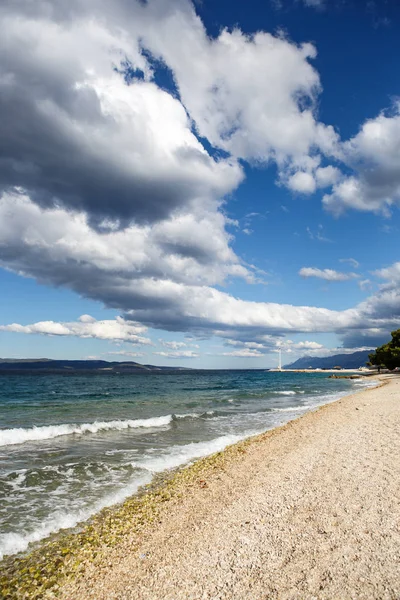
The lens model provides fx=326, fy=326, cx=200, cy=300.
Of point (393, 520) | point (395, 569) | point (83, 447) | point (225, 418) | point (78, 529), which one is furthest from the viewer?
point (225, 418)

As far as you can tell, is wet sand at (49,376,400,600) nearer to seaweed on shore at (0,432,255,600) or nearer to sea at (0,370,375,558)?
seaweed on shore at (0,432,255,600)

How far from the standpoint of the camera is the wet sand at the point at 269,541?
18.0 feet

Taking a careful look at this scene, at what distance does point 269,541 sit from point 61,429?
1912 cm

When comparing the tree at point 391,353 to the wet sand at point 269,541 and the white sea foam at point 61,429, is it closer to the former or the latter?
the white sea foam at point 61,429

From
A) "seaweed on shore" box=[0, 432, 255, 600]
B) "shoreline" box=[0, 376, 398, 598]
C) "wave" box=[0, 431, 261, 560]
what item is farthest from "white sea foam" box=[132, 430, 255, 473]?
"seaweed on shore" box=[0, 432, 255, 600]

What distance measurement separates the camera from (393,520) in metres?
7.11

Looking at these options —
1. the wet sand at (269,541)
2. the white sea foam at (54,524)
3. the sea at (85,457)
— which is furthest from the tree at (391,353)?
the white sea foam at (54,524)

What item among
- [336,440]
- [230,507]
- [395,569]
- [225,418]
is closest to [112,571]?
[230,507]

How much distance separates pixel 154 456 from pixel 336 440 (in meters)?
8.68

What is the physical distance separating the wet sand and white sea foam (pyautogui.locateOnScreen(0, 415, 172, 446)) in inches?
529

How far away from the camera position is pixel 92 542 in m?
7.59

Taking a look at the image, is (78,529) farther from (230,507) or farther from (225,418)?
(225,418)

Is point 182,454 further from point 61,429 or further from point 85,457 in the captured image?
point 61,429

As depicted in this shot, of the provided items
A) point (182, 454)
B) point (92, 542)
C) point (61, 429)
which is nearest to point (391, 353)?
point (182, 454)
